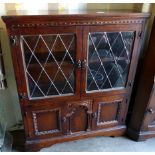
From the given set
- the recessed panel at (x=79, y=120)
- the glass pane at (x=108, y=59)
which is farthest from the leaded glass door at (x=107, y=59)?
the recessed panel at (x=79, y=120)

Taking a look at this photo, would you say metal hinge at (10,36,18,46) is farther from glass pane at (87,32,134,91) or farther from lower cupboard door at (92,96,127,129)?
lower cupboard door at (92,96,127,129)

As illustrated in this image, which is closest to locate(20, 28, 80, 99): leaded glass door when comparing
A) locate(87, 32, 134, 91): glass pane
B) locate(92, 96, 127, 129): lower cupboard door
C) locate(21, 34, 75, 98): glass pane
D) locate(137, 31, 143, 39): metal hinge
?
locate(21, 34, 75, 98): glass pane

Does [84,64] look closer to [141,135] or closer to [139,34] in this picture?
[139,34]

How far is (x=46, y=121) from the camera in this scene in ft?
4.91

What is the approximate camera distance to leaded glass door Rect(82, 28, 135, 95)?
125 centimetres

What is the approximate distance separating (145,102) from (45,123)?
0.85 metres

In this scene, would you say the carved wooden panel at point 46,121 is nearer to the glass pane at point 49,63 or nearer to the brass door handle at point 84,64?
the glass pane at point 49,63

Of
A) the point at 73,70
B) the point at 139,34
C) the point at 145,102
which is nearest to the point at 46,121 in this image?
the point at 73,70

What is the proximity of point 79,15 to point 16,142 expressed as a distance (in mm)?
1308

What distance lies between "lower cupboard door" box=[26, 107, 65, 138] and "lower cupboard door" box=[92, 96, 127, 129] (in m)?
0.30

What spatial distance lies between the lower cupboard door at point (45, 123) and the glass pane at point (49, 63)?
16 centimetres

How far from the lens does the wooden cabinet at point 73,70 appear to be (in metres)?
1.14

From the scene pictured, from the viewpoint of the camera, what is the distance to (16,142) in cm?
172

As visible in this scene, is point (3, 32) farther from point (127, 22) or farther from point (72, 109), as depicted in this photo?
point (127, 22)
